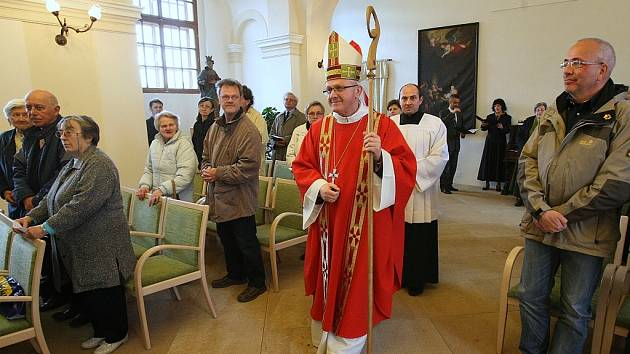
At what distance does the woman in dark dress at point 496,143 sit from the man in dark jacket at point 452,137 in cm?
42

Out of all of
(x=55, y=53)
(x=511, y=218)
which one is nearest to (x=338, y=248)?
(x=55, y=53)

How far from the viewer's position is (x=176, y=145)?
3.53 m

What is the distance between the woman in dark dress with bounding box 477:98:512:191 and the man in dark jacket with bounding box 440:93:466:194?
42 cm

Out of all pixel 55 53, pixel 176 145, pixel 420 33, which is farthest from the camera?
pixel 420 33

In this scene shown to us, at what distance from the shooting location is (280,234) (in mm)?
3457

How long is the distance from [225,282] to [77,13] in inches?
127

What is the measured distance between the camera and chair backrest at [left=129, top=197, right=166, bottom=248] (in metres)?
3.03

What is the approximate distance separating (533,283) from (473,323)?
2.60 ft

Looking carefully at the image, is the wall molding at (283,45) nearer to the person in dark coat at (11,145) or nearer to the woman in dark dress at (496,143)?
the woman in dark dress at (496,143)

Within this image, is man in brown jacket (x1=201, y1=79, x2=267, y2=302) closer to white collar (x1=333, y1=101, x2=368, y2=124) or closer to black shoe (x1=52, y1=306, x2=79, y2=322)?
white collar (x1=333, y1=101, x2=368, y2=124)

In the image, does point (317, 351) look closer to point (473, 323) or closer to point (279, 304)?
point (279, 304)

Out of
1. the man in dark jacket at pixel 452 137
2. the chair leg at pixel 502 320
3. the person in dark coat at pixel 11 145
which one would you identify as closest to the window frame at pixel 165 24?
the person in dark coat at pixel 11 145

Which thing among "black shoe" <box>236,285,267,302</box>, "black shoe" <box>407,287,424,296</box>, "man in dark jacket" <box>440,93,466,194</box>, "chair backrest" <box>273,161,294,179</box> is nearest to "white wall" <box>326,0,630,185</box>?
"man in dark jacket" <box>440,93,466,194</box>

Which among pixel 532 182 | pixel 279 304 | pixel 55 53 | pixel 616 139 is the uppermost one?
pixel 55 53
